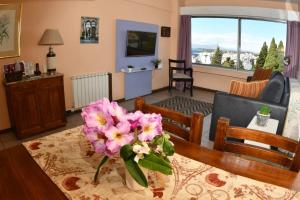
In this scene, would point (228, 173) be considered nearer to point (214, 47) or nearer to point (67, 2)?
point (67, 2)

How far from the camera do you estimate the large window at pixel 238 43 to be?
568 cm

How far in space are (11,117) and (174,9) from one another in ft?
14.9

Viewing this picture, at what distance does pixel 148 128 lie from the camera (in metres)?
0.88

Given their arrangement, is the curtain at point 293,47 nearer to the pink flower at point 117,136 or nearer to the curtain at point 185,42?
the curtain at point 185,42

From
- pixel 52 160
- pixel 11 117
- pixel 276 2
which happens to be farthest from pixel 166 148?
pixel 276 2

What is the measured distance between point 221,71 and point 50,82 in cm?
429

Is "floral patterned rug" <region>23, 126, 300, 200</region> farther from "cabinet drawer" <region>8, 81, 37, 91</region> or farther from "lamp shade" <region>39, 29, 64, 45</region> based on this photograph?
"lamp shade" <region>39, 29, 64, 45</region>

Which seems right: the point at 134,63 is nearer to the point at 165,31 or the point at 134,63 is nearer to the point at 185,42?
the point at 165,31

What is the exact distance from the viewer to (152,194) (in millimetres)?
942

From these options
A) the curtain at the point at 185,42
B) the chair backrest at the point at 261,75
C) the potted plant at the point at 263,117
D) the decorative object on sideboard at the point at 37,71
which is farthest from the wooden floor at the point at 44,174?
the curtain at the point at 185,42

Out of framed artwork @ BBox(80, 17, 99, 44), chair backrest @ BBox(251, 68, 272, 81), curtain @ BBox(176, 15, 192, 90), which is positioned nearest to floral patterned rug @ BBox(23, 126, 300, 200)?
framed artwork @ BBox(80, 17, 99, 44)

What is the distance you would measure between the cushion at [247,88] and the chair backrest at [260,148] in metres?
2.26

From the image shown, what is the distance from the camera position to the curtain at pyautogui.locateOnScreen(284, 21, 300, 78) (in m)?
5.12

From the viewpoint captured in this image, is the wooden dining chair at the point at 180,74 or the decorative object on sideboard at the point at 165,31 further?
the decorative object on sideboard at the point at 165,31
